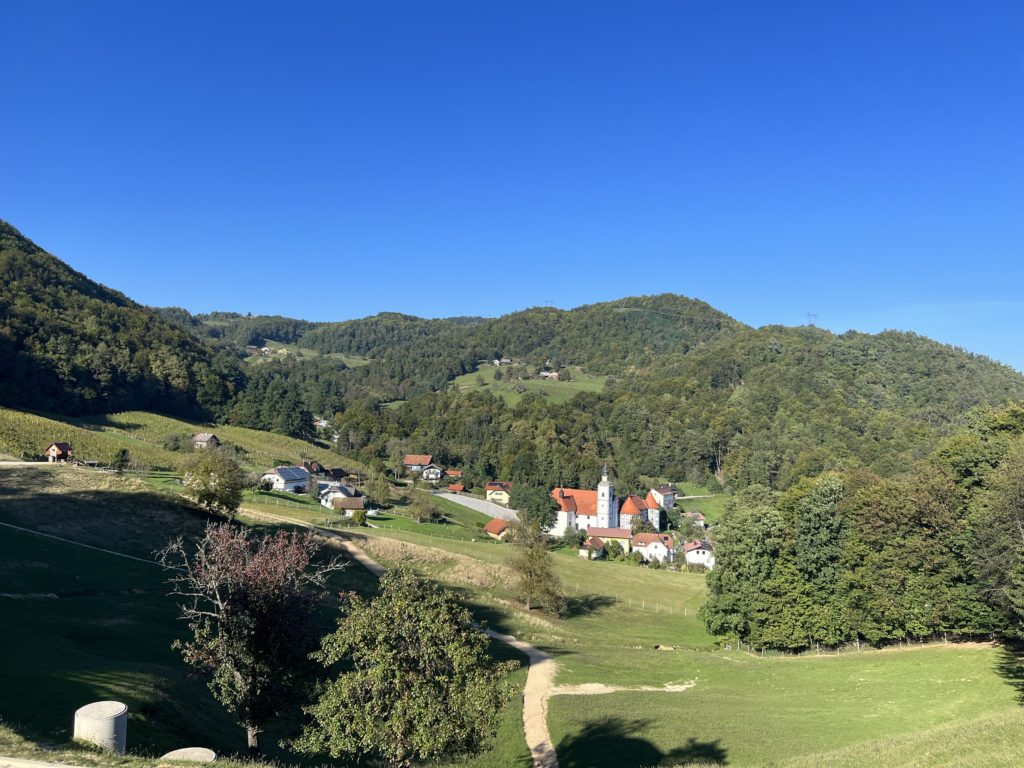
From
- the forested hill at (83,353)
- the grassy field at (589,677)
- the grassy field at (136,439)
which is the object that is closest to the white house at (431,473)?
the grassy field at (136,439)

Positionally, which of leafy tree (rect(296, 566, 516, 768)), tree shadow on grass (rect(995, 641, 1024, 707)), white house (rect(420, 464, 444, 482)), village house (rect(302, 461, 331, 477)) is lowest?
white house (rect(420, 464, 444, 482))

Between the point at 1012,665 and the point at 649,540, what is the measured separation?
73.4m

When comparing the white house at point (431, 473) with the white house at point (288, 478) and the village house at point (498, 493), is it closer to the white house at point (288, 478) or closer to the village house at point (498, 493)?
the village house at point (498, 493)

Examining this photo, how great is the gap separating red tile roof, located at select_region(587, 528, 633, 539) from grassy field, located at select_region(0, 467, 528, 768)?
68757 mm

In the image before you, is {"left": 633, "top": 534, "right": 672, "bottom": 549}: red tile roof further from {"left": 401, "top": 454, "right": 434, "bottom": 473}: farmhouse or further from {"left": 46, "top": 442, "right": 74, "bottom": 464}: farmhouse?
{"left": 46, "top": 442, "right": 74, "bottom": 464}: farmhouse

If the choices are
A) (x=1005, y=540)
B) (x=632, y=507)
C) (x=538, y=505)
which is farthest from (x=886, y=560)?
(x=632, y=507)

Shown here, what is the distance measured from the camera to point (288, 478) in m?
94.5

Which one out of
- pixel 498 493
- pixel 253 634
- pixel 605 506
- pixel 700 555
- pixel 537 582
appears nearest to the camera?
pixel 253 634

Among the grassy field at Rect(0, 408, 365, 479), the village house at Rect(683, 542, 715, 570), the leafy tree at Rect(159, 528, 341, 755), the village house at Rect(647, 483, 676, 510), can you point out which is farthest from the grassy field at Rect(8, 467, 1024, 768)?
the village house at Rect(647, 483, 676, 510)

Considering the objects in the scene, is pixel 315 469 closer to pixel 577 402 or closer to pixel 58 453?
pixel 58 453

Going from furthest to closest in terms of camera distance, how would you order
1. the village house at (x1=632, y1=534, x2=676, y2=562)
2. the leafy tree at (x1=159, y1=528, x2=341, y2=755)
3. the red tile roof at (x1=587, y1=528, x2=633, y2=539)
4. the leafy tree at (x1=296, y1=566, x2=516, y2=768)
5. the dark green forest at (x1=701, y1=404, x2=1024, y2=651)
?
the red tile roof at (x1=587, y1=528, x2=633, y2=539), the village house at (x1=632, y1=534, x2=676, y2=562), the dark green forest at (x1=701, y1=404, x2=1024, y2=651), the leafy tree at (x1=159, y1=528, x2=341, y2=755), the leafy tree at (x1=296, y1=566, x2=516, y2=768)

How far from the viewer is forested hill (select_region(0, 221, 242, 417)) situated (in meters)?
112

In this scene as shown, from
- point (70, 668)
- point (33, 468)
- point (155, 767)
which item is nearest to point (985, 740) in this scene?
point (155, 767)

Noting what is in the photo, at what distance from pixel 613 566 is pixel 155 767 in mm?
70764
